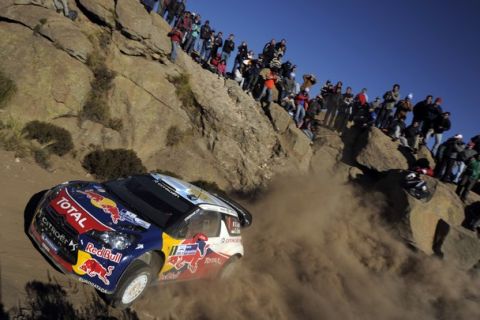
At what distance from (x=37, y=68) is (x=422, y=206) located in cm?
1342

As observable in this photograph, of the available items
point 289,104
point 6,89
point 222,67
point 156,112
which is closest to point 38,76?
point 6,89

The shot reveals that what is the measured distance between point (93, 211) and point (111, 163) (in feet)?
20.4

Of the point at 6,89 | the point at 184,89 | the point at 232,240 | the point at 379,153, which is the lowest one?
the point at 232,240

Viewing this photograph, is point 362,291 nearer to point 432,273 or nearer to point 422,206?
point 432,273

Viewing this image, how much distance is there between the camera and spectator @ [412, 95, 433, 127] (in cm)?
1775

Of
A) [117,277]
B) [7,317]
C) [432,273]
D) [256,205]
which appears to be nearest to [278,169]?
[256,205]

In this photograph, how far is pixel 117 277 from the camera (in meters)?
5.91

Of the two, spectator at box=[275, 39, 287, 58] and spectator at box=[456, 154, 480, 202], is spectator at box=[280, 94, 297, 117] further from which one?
spectator at box=[456, 154, 480, 202]

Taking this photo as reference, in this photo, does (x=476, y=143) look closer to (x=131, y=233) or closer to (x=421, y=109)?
(x=421, y=109)

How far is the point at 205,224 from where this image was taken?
297 inches

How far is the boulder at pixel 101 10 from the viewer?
14812 mm

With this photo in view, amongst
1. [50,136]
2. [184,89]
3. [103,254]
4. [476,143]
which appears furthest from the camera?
[476,143]

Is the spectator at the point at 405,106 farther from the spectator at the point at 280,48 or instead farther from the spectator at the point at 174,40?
the spectator at the point at 174,40

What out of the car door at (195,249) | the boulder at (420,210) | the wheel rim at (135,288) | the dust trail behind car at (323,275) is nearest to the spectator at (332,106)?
the boulder at (420,210)
